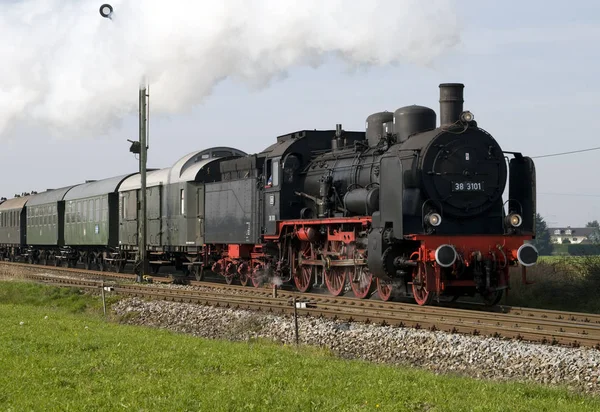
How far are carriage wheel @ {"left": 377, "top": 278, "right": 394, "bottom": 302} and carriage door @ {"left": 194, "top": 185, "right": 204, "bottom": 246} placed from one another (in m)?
9.06

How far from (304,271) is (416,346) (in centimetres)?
853

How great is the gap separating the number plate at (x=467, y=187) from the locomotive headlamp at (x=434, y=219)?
0.78 meters

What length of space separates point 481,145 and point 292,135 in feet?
20.2

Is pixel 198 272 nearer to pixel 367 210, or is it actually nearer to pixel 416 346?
pixel 367 210

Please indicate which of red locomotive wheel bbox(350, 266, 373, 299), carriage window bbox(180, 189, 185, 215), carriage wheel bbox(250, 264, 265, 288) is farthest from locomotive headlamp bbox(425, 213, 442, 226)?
carriage window bbox(180, 189, 185, 215)

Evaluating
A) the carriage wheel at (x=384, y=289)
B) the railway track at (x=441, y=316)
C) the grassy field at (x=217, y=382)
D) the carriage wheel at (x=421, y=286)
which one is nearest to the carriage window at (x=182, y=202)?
the railway track at (x=441, y=316)

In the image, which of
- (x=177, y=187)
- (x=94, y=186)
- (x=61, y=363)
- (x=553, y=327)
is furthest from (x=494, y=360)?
(x=94, y=186)

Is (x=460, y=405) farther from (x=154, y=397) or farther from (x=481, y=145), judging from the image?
(x=481, y=145)

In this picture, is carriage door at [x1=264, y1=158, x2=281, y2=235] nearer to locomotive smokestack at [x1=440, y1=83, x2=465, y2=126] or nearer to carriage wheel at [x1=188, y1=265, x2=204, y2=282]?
carriage wheel at [x1=188, y1=265, x2=204, y2=282]

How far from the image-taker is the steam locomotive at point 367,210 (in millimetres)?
15008

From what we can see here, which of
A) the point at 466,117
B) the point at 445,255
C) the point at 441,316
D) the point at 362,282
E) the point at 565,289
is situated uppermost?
the point at 466,117

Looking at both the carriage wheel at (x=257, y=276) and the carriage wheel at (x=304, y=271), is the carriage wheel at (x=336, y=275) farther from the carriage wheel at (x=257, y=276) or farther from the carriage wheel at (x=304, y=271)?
the carriage wheel at (x=257, y=276)

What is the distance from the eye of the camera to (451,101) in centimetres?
1561

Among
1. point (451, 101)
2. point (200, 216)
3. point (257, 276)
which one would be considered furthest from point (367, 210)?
point (200, 216)
